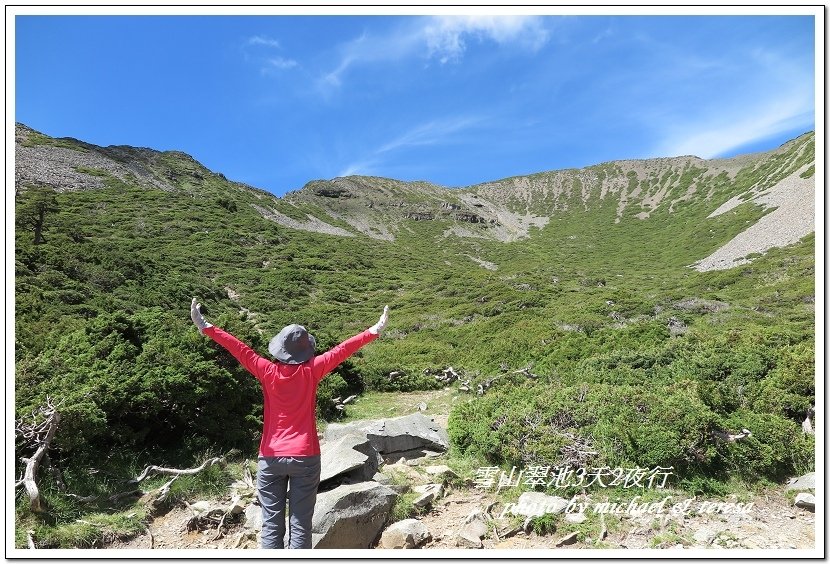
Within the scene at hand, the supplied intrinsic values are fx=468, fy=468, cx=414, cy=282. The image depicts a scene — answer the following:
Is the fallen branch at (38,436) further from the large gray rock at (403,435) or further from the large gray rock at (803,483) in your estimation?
the large gray rock at (803,483)

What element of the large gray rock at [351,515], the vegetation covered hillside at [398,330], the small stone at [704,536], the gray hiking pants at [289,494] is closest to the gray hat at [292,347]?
the gray hiking pants at [289,494]

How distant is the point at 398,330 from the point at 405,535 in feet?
60.5

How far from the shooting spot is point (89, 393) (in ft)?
19.4

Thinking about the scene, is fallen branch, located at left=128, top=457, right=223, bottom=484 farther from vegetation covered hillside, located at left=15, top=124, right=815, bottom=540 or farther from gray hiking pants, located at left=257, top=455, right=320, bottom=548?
gray hiking pants, located at left=257, top=455, right=320, bottom=548

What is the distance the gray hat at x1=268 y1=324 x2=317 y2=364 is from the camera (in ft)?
11.3

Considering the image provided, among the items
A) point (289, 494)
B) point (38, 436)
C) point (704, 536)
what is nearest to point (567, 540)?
point (704, 536)

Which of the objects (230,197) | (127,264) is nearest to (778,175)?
(230,197)

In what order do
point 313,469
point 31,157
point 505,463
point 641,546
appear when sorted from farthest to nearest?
1. point 31,157
2. point 505,463
3. point 641,546
4. point 313,469

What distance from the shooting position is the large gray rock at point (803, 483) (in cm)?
521

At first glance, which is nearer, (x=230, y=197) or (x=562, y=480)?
(x=562, y=480)

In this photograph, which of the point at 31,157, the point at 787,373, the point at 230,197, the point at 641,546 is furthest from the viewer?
the point at 230,197

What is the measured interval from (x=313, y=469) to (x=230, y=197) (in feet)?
213

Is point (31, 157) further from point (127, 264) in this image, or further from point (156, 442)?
point (156, 442)

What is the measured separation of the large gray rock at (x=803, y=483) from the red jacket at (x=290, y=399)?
538 cm
